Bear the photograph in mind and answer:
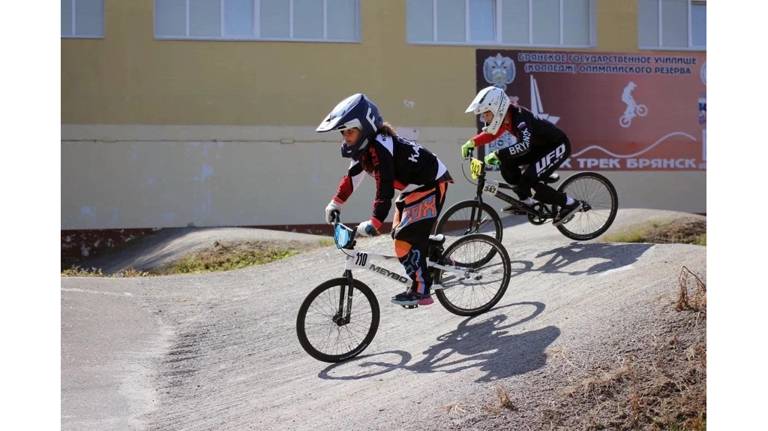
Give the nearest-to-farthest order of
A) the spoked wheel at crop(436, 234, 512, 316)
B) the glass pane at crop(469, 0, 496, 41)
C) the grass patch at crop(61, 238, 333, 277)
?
the spoked wheel at crop(436, 234, 512, 316), the grass patch at crop(61, 238, 333, 277), the glass pane at crop(469, 0, 496, 41)

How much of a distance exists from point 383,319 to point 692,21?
16.1 metres

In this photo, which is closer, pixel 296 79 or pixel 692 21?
pixel 296 79

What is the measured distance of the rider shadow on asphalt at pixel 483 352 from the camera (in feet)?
23.2

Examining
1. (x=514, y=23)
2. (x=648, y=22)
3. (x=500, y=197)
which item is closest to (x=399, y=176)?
(x=500, y=197)

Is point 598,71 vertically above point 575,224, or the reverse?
point 598,71

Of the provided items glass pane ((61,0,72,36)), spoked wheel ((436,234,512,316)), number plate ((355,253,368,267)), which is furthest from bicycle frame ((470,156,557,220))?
glass pane ((61,0,72,36))

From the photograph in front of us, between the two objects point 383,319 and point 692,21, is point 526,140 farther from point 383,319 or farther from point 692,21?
point 692,21

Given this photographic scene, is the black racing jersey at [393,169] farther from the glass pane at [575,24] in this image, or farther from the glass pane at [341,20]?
the glass pane at [575,24]

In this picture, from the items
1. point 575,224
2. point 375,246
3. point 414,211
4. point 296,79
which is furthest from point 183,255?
point 414,211

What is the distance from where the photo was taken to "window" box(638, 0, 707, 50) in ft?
74.5

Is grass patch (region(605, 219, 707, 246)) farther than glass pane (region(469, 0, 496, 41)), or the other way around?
glass pane (region(469, 0, 496, 41))

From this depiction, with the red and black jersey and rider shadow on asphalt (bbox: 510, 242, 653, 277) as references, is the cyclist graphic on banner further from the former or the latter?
the red and black jersey

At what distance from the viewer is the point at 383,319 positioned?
9.65 m

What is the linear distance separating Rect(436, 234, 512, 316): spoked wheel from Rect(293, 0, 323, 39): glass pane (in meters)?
13.3
